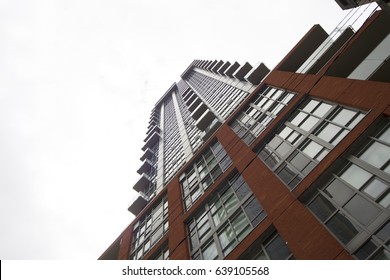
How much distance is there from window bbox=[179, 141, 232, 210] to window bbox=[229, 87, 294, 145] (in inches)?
67.1

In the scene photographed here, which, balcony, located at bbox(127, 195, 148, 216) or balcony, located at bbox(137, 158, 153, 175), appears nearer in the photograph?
balcony, located at bbox(127, 195, 148, 216)

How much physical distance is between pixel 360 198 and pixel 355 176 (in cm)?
97

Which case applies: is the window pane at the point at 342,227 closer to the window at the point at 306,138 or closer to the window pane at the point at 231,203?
the window at the point at 306,138

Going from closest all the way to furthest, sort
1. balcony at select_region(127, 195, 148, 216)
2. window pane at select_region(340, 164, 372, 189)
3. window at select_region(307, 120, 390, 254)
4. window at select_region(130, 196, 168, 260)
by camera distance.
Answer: window at select_region(307, 120, 390, 254) < window pane at select_region(340, 164, 372, 189) < window at select_region(130, 196, 168, 260) < balcony at select_region(127, 195, 148, 216)

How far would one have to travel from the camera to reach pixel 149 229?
2350 cm

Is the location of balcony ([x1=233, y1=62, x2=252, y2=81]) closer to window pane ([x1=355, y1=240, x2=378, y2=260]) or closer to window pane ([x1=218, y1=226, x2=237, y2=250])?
window pane ([x1=218, y1=226, x2=237, y2=250])

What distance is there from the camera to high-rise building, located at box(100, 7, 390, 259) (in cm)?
1102

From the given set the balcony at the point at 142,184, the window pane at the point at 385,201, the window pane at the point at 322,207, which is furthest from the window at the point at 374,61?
the balcony at the point at 142,184

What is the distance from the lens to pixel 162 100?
3199 inches

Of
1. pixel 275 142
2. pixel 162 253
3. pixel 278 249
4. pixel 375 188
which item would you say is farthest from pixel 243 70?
pixel 375 188

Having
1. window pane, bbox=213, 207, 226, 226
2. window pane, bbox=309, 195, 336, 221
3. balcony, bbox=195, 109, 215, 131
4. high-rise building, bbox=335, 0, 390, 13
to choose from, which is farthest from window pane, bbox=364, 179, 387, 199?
balcony, bbox=195, 109, 215, 131

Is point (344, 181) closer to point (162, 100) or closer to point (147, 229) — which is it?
point (147, 229)

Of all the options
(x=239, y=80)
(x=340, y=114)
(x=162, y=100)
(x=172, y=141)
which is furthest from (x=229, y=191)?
(x=162, y=100)

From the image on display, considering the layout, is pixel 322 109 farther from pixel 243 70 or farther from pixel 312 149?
pixel 243 70
